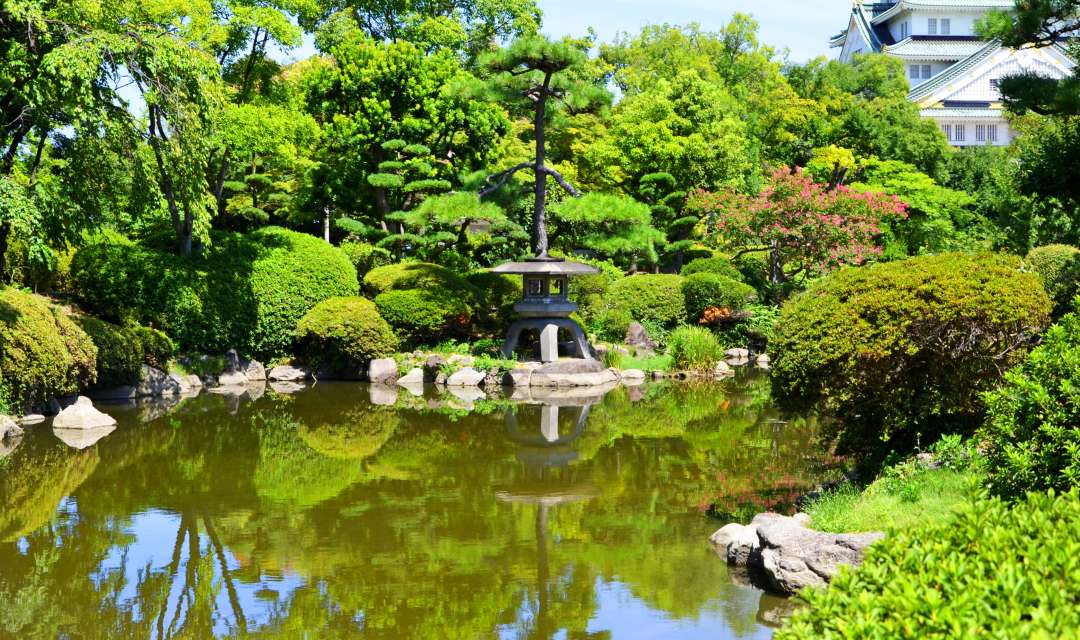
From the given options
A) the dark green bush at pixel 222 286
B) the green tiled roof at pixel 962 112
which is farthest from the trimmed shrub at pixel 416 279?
the green tiled roof at pixel 962 112

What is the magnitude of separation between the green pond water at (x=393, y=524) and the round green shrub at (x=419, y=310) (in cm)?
514

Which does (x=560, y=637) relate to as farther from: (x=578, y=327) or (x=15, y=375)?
(x=578, y=327)

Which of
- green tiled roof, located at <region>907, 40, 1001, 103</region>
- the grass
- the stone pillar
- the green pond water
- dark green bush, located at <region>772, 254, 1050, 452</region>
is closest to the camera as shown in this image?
the green pond water

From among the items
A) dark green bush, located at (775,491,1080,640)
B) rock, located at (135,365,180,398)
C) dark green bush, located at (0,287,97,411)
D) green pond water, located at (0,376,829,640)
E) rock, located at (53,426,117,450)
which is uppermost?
dark green bush, located at (0,287,97,411)

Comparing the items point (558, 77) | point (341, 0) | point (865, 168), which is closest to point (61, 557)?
point (558, 77)

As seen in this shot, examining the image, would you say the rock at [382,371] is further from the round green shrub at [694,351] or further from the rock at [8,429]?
the rock at [8,429]

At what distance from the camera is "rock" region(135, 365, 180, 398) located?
15.8 m

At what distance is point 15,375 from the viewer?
1188 centimetres

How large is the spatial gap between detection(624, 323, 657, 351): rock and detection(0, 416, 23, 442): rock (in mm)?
11671

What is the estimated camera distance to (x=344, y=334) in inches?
705

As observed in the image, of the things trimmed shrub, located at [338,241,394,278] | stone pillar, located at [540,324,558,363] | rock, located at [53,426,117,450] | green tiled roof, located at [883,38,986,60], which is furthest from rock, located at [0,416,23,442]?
green tiled roof, located at [883,38,986,60]

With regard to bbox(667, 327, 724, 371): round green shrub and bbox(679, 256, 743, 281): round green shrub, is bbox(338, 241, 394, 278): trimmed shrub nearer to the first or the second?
bbox(667, 327, 724, 371): round green shrub

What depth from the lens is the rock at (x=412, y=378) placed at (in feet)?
58.7

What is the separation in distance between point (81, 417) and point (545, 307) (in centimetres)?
829
